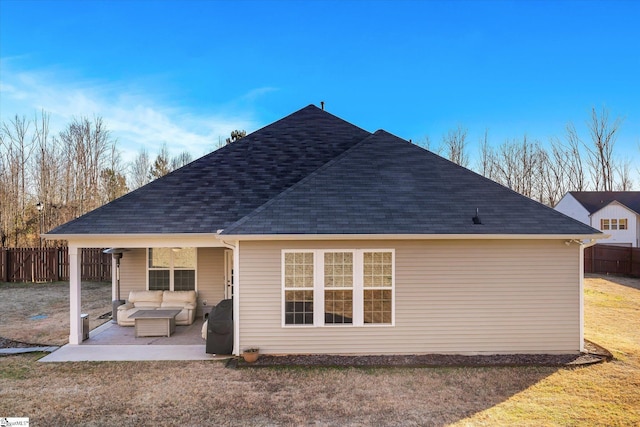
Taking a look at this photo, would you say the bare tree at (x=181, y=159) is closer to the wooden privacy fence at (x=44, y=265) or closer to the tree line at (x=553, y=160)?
the wooden privacy fence at (x=44, y=265)

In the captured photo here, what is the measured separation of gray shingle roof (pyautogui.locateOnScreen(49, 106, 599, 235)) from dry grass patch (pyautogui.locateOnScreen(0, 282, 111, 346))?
340 cm

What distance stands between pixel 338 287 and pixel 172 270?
603 cm

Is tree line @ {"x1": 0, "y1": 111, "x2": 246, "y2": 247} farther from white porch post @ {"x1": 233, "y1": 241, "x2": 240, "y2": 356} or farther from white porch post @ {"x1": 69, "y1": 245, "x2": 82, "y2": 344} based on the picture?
white porch post @ {"x1": 233, "y1": 241, "x2": 240, "y2": 356}

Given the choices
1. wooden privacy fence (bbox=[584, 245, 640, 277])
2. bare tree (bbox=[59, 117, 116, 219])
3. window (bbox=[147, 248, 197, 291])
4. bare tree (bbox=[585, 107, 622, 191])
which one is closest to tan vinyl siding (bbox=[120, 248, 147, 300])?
window (bbox=[147, 248, 197, 291])

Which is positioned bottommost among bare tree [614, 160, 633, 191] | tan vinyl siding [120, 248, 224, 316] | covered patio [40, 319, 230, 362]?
covered patio [40, 319, 230, 362]

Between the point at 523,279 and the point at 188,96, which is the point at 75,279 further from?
the point at 188,96

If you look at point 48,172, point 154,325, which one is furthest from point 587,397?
point 48,172

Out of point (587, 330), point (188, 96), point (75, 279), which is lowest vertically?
point (587, 330)

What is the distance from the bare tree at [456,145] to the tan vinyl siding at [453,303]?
2706 cm

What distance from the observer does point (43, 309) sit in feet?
40.2

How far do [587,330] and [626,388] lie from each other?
164 inches


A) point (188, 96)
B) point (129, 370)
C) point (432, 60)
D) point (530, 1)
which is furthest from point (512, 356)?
point (188, 96)

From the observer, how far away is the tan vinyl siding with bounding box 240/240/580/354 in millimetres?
7566

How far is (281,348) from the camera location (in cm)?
759
